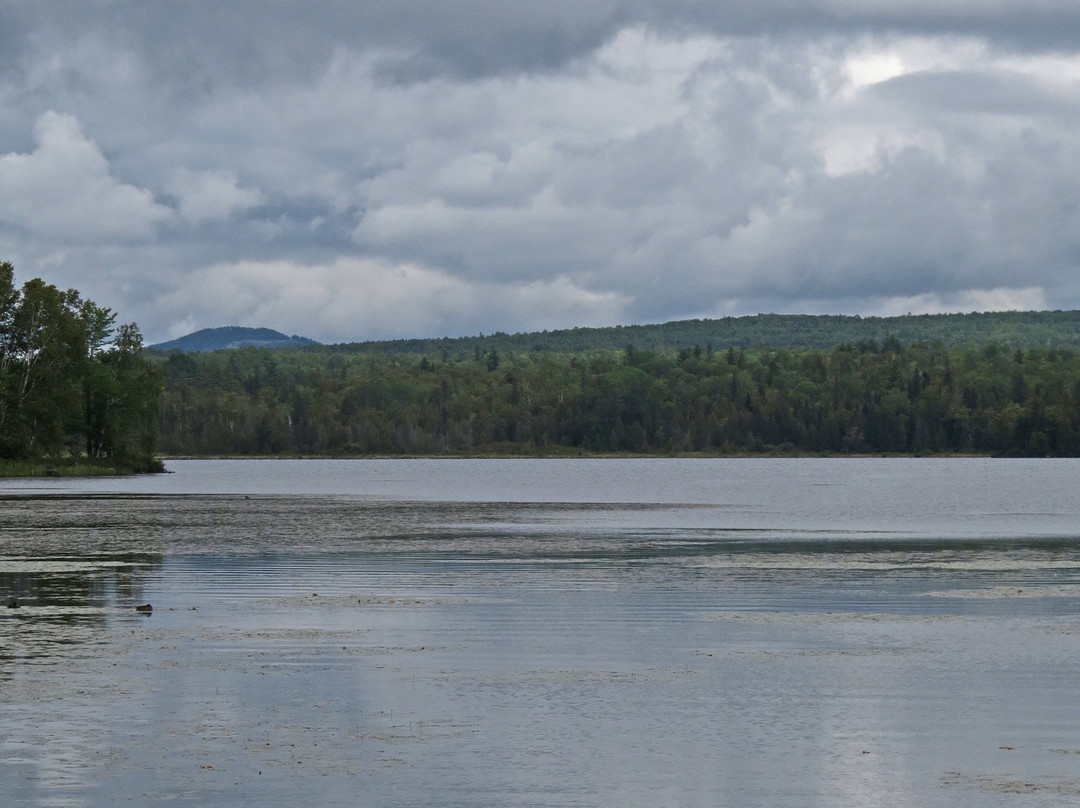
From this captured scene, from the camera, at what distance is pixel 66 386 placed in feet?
398

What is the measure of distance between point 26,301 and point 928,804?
117 meters

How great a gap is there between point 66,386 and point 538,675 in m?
108

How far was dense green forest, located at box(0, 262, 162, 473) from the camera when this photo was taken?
120812 millimetres

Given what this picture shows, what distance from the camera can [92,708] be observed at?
58.5 ft

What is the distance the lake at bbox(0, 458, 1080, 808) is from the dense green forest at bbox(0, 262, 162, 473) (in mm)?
77715

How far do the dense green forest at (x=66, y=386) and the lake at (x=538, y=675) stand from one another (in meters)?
77.7

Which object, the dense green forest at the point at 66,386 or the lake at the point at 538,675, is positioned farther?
the dense green forest at the point at 66,386

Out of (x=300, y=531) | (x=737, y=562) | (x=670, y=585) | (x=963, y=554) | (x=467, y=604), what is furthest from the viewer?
(x=300, y=531)

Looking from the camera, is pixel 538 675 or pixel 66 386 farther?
pixel 66 386

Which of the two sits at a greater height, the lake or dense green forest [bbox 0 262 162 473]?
dense green forest [bbox 0 262 162 473]

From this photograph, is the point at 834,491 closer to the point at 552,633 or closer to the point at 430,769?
the point at 552,633

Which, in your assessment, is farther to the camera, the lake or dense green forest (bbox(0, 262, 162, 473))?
dense green forest (bbox(0, 262, 162, 473))

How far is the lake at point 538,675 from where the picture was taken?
1438 centimetres

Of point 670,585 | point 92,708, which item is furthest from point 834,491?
point 92,708
